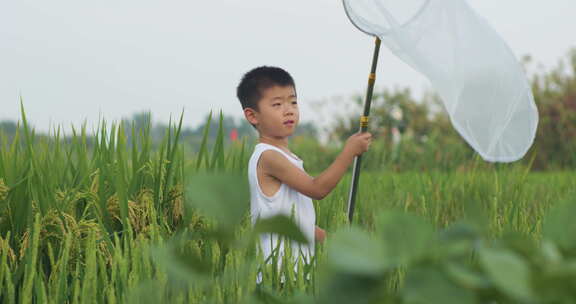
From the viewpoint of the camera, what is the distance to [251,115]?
2355mm

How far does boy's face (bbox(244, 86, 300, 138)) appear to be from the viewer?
2248 millimetres

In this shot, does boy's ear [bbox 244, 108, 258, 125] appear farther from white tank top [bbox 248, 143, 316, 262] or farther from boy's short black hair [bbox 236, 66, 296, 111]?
white tank top [bbox 248, 143, 316, 262]

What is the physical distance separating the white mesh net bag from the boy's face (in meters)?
0.39

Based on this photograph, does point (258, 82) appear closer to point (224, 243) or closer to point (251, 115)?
point (251, 115)

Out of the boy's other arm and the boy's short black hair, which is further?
the boy's short black hair

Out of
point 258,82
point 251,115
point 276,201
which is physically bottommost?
point 276,201

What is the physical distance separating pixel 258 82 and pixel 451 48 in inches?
29.6

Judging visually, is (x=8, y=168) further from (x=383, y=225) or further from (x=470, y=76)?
(x=383, y=225)

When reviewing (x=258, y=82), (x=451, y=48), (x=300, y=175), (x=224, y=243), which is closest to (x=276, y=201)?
(x=300, y=175)

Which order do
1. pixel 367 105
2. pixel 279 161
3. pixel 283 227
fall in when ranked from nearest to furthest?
pixel 283 227 < pixel 279 161 < pixel 367 105

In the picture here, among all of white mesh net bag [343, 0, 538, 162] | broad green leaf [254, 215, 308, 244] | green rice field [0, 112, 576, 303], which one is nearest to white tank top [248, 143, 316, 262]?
green rice field [0, 112, 576, 303]

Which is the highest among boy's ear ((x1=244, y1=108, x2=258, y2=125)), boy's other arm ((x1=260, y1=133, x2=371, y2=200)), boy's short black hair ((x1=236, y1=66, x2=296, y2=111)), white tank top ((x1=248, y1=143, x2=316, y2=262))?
boy's short black hair ((x1=236, y1=66, x2=296, y2=111))

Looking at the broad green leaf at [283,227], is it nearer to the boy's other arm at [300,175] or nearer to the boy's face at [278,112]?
the boy's other arm at [300,175]

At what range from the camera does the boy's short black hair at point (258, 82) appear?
232 centimetres
